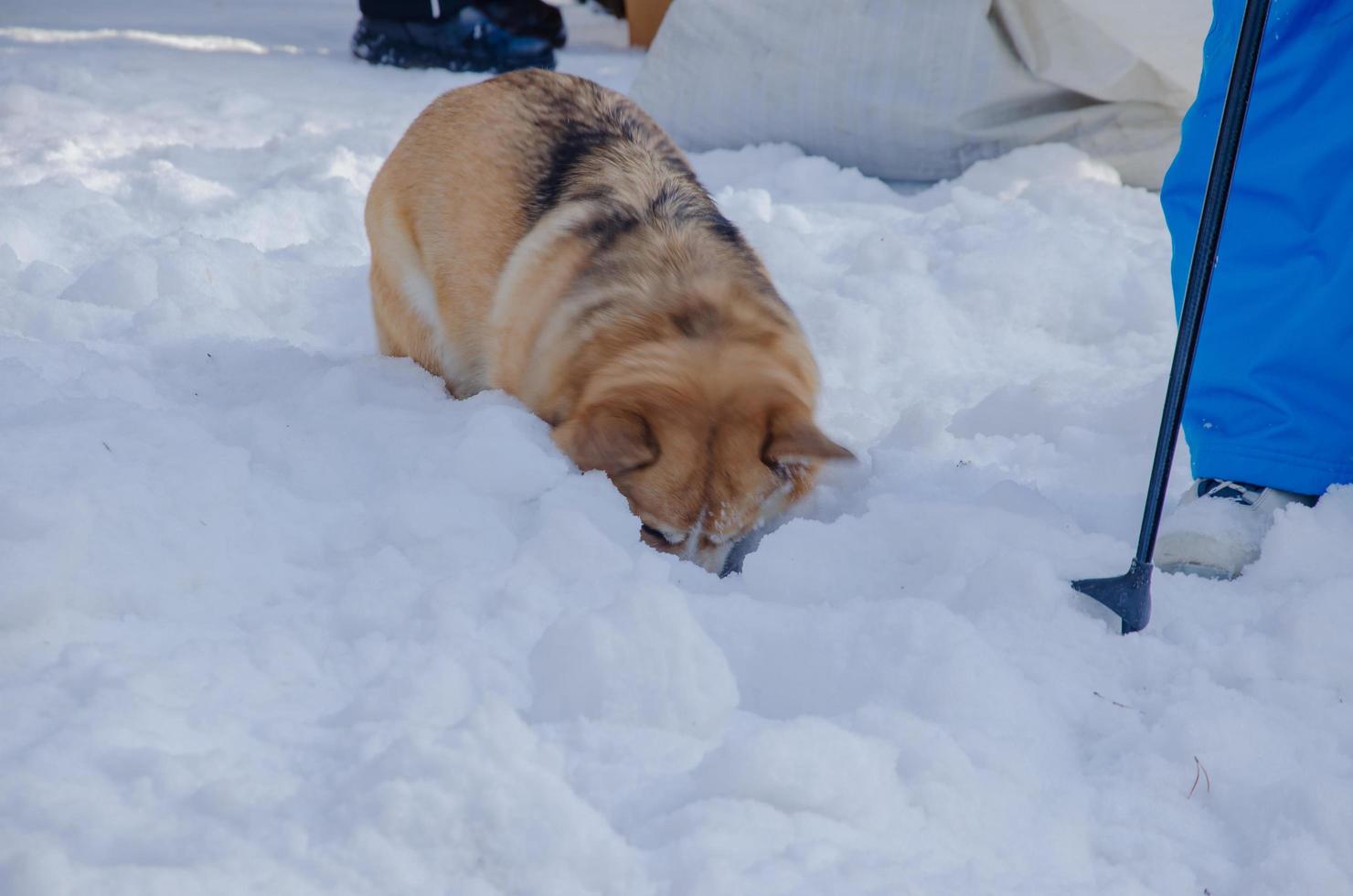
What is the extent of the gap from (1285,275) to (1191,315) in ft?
2.03

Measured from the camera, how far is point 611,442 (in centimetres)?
203

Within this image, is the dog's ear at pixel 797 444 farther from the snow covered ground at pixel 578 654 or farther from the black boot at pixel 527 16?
the black boot at pixel 527 16

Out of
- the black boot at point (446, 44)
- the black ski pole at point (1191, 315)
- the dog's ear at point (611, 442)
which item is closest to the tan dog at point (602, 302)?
the dog's ear at point (611, 442)

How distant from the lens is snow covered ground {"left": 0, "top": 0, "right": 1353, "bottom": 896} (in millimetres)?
1241

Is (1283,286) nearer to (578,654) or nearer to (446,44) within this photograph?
(578,654)

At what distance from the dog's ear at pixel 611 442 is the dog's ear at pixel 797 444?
22 centimetres

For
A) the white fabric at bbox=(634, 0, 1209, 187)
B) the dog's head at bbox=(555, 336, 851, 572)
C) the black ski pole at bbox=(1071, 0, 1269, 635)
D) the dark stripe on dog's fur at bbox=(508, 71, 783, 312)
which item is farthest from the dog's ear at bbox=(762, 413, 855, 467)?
the white fabric at bbox=(634, 0, 1209, 187)

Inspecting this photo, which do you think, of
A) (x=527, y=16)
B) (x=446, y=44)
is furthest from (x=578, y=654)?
(x=527, y=16)

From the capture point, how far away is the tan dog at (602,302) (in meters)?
2.12

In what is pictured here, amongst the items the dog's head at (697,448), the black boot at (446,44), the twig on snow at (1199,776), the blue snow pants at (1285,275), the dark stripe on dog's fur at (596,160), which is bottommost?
the black boot at (446,44)

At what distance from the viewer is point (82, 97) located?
203 inches

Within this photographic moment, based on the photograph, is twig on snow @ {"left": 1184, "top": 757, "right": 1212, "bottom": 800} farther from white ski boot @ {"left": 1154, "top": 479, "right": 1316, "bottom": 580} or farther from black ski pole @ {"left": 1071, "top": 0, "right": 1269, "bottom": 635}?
white ski boot @ {"left": 1154, "top": 479, "right": 1316, "bottom": 580}

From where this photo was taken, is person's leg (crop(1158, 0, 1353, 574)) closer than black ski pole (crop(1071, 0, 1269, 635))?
No

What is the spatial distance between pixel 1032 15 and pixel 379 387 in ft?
11.1
